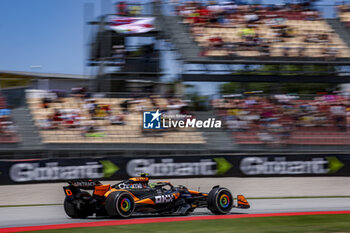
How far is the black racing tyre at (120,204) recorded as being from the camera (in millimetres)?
10133

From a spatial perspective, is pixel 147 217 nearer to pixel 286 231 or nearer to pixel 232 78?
pixel 286 231

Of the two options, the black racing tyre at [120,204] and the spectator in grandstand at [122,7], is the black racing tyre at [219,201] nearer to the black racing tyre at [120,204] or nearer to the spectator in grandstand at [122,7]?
the black racing tyre at [120,204]

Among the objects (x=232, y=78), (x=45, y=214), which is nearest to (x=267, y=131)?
(x=232, y=78)

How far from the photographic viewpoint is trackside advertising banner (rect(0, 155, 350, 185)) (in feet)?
52.1

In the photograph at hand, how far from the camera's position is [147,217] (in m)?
11.0

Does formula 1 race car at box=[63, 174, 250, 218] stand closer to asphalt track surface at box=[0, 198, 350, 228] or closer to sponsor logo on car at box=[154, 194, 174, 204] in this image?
sponsor logo on car at box=[154, 194, 174, 204]

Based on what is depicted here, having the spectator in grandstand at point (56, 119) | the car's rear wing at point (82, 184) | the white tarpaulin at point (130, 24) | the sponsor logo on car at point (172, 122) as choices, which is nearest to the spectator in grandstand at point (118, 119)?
the sponsor logo on car at point (172, 122)

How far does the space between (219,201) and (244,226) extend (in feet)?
6.40

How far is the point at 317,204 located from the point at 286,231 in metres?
5.82

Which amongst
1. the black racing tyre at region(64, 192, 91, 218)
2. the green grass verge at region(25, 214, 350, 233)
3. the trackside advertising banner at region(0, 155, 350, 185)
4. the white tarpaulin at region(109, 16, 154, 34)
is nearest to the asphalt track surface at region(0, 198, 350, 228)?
the black racing tyre at region(64, 192, 91, 218)

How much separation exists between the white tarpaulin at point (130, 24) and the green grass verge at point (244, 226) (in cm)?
1404

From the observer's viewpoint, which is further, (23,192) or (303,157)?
(303,157)

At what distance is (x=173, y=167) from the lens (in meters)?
17.1

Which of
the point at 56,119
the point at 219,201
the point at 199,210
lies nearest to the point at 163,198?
the point at 219,201
